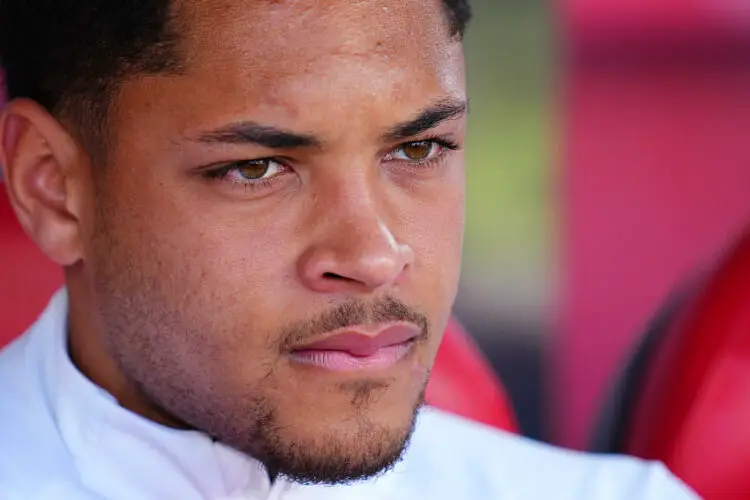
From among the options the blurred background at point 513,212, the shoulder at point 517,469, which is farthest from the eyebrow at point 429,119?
the blurred background at point 513,212

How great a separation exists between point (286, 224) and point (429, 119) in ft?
0.45

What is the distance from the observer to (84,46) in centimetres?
96

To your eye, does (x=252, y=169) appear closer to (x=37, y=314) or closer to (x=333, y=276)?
(x=333, y=276)

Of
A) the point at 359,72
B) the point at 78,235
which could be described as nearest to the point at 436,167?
the point at 359,72

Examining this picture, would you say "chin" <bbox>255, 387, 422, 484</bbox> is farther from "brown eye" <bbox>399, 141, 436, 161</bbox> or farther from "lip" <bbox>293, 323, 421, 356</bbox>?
"brown eye" <bbox>399, 141, 436, 161</bbox>

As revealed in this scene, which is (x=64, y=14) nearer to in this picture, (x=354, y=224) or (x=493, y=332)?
(x=354, y=224)

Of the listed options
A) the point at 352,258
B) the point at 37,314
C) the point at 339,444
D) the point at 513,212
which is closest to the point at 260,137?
the point at 352,258

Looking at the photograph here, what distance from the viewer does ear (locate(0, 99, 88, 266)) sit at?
985mm

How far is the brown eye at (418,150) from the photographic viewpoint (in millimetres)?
964

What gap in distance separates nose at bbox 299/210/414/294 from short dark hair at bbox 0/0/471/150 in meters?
0.17

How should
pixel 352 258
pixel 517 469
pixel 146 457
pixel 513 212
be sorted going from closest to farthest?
pixel 352 258, pixel 146 457, pixel 517 469, pixel 513 212

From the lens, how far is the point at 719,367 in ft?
4.00

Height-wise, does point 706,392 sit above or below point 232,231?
below

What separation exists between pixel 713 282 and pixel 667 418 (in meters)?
0.15
